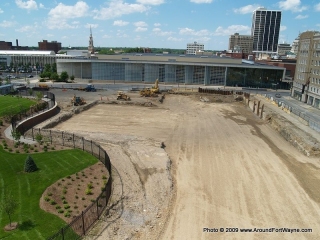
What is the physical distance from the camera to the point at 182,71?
9331cm

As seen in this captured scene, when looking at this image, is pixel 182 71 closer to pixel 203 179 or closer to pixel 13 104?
pixel 13 104

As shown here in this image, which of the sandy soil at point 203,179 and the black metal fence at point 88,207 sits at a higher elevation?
the black metal fence at point 88,207

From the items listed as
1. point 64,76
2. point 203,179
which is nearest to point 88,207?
point 203,179

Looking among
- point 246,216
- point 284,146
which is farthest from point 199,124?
point 246,216

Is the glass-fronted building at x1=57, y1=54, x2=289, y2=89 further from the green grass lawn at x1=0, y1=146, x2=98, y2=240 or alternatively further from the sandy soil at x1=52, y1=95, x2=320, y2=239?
the green grass lawn at x1=0, y1=146, x2=98, y2=240

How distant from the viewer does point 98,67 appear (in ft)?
311

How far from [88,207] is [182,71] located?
258 feet

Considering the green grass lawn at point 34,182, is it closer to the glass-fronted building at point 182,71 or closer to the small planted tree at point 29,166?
the small planted tree at point 29,166

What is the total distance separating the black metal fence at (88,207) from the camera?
1669 centimetres

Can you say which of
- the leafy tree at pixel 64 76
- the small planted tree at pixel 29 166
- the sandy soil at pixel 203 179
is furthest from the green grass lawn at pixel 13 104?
the leafy tree at pixel 64 76

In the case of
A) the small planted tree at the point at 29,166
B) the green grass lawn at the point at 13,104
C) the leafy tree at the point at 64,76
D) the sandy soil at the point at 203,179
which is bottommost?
the sandy soil at the point at 203,179

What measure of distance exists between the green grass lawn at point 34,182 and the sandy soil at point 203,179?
312cm

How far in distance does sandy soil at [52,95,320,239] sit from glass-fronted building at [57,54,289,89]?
4393 centimetres

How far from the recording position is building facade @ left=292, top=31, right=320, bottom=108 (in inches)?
2547
